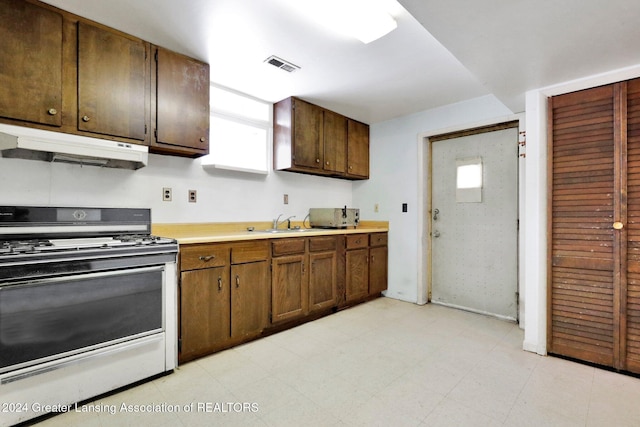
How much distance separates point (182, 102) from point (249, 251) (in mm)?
1264

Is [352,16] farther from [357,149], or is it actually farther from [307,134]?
[357,149]

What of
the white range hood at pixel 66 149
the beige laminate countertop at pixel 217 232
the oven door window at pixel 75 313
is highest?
the white range hood at pixel 66 149

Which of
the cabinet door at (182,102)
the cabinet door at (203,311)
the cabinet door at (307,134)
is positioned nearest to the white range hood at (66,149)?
the cabinet door at (182,102)

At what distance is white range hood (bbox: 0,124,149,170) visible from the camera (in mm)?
1648

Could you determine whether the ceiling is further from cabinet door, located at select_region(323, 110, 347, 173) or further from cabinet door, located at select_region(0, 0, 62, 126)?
cabinet door, located at select_region(323, 110, 347, 173)

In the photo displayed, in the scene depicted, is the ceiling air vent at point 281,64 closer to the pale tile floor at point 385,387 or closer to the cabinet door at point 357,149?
the cabinet door at point 357,149

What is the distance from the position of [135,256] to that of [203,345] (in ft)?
2.70

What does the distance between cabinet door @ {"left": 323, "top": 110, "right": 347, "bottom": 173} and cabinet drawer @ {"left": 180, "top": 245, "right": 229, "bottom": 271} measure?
5.53 feet

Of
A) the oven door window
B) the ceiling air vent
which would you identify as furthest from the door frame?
the oven door window

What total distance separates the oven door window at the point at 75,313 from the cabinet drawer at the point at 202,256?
0.19 metres

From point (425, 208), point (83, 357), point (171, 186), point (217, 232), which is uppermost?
point (171, 186)

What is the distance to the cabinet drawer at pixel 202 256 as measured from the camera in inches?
82.9

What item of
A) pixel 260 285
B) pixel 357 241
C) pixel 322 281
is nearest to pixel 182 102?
pixel 260 285

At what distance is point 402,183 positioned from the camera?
3807mm
